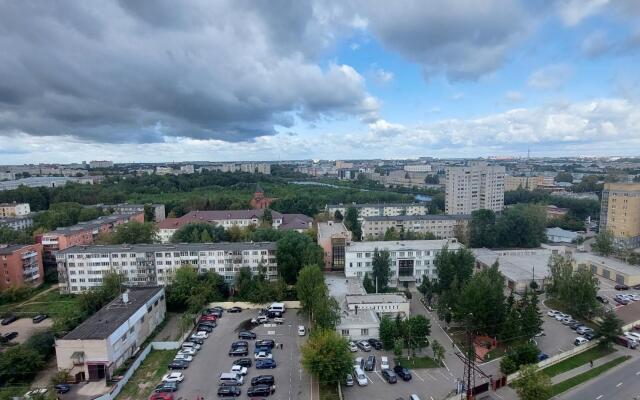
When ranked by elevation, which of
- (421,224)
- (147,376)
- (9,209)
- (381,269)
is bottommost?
(147,376)

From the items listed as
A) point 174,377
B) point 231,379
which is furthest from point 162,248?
point 231,379

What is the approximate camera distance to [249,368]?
18438 millimetres

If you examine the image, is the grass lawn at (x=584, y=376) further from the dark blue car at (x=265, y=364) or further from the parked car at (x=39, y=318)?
the parked car at (x=39, y=318)

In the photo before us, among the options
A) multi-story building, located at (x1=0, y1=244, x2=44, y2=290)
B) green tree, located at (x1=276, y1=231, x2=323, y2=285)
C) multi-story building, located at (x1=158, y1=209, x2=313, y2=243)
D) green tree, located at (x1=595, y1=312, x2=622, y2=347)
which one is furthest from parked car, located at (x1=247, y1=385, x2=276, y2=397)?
multi-story building, located at (x1=158, y1=209, x2=313, y2=243)

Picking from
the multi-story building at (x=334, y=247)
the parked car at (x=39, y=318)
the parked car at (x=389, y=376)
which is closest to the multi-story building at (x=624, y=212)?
the multi-story building at (x=334, y=247)

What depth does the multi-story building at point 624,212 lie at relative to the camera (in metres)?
41.5

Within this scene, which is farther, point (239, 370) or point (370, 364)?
point (370, 364)

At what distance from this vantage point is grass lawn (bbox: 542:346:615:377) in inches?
683

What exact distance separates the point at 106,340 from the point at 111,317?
2.87 m

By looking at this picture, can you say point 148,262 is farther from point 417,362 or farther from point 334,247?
point 417,362

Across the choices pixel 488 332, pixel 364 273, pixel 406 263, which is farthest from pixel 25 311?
pixel 488 332

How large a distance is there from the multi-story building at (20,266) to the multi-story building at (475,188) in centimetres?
5199

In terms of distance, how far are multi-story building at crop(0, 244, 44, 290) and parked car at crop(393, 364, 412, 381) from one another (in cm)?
2896

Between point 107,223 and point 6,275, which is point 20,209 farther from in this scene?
point 6,275
